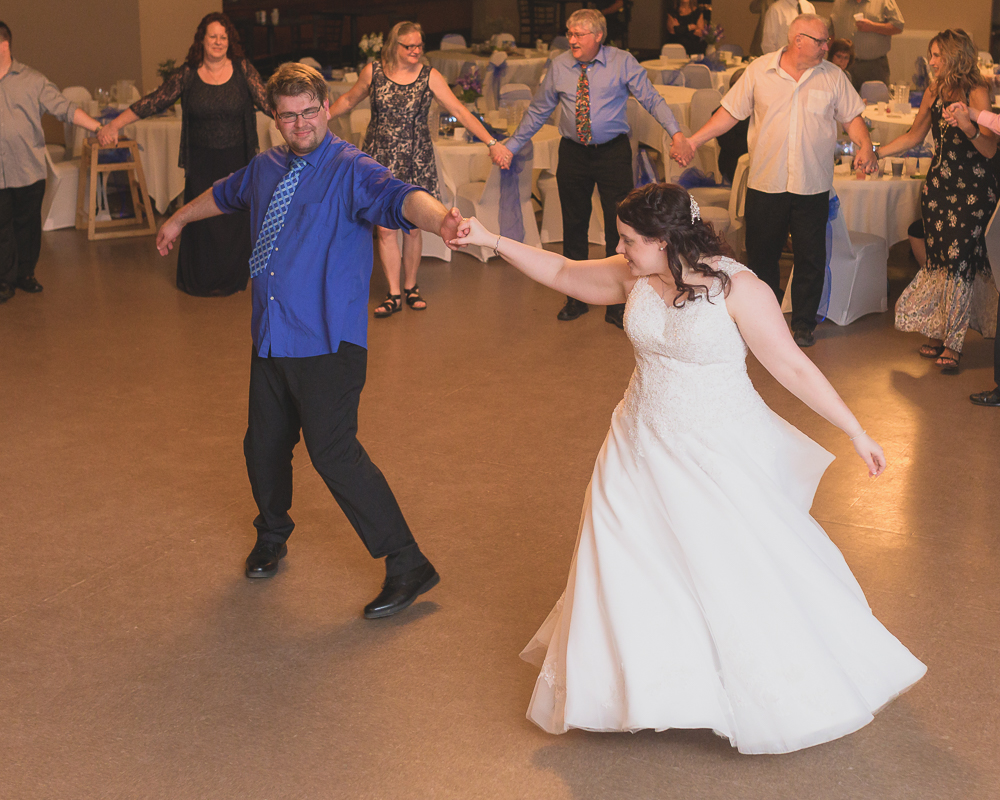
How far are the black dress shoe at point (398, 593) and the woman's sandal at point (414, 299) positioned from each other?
332cm

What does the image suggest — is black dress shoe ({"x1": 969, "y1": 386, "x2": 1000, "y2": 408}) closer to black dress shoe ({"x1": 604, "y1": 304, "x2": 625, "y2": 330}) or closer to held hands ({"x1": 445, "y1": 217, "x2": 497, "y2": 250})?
black dress shoe ({"x1": 604, "y1": 304, "x2": 625, "y2": 330})

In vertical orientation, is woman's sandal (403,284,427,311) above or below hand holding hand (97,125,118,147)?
below

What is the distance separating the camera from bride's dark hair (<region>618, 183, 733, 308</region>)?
7.72ft

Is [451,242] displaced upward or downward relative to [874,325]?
upward

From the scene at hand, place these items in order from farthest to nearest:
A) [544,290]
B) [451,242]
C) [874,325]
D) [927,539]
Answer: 1. [544,290]
2. [874,325]
3. [927,539]
4. [451,242]

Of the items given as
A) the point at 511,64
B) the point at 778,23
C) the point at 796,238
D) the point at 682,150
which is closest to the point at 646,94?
the point at 682,150

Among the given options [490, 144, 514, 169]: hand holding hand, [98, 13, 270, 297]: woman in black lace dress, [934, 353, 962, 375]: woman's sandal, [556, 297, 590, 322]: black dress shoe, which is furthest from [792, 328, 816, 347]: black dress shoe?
[98, 13, 270, 297]: woman in black lace dress

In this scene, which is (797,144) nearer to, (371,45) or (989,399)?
(989,399)

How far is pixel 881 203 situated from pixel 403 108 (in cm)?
266

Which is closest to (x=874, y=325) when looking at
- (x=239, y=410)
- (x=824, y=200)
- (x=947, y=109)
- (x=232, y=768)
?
(x=824, y=200)

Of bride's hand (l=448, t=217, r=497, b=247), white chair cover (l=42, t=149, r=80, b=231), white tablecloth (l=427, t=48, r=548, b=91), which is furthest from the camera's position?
white tablecloth (l=427, t=48, r=548, b=91)

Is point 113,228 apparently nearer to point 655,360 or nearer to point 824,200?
point 824,200

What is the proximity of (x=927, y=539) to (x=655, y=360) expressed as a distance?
1530mm

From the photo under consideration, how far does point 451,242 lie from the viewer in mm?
2625
